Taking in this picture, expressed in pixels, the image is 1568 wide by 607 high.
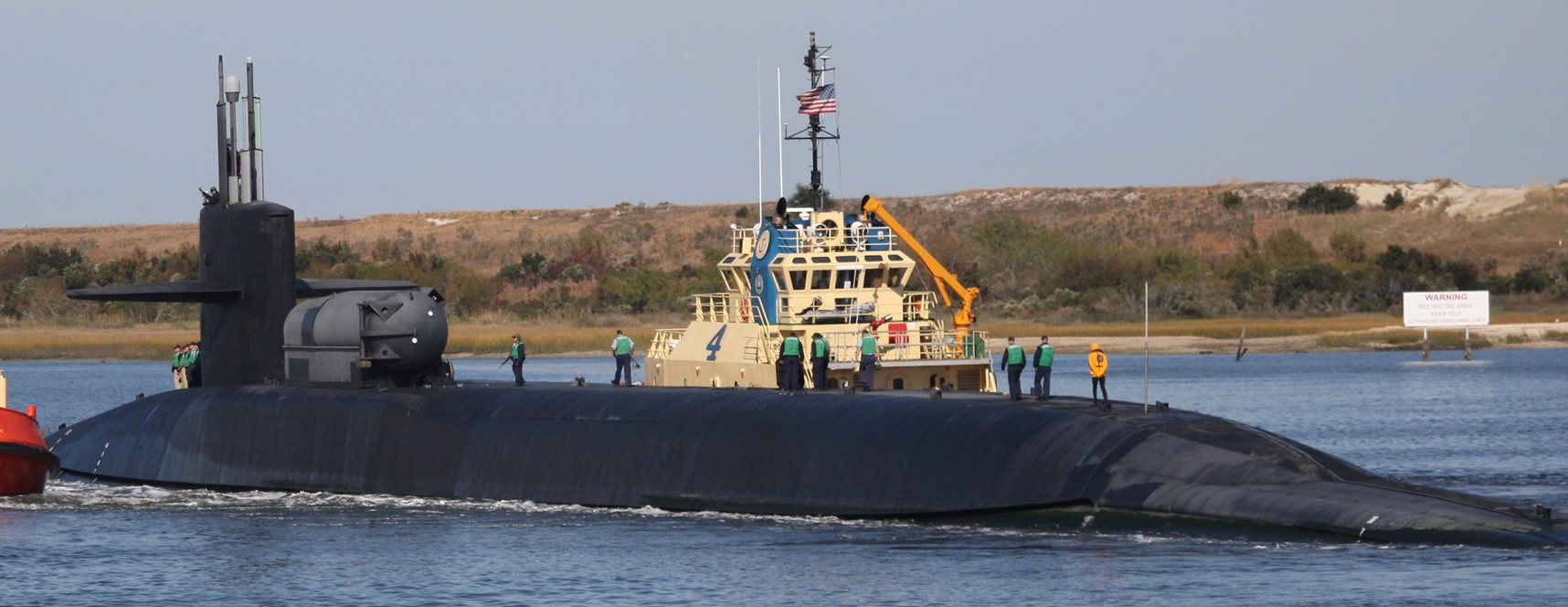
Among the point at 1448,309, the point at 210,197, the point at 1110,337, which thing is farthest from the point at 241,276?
the point at 1448,309

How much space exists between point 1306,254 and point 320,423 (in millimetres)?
73936

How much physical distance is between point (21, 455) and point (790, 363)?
11816 mm

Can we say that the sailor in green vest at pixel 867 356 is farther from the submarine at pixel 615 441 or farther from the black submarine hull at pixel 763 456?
the black submarine hull at pixel 763 456

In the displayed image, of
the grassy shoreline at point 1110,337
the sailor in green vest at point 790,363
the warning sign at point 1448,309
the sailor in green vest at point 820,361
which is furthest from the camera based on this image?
the grassy shoreline at point 1110,337

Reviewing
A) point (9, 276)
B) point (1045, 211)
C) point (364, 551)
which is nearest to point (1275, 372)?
point (364, 551)

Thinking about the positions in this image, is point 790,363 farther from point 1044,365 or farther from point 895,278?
point 895,278

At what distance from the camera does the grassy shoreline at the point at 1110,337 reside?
78.2 meters

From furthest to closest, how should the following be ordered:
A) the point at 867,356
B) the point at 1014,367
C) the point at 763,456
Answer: the point at 867,356, the point at 1014,367, the point at 763,456

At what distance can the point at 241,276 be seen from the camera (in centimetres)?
3241

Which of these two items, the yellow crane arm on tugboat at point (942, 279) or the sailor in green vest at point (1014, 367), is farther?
the yellow crane arm on tugboat at point (942, 279)

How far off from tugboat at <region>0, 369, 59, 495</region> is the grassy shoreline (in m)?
46.6

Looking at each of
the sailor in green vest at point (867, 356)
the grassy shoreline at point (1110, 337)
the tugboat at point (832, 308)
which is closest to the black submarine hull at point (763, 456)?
the sailor in green vest at point (867, 356)

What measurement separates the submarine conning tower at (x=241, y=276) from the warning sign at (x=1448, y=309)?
5349cm

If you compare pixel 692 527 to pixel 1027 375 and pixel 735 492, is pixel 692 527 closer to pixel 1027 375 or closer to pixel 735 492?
pixel 735 492
